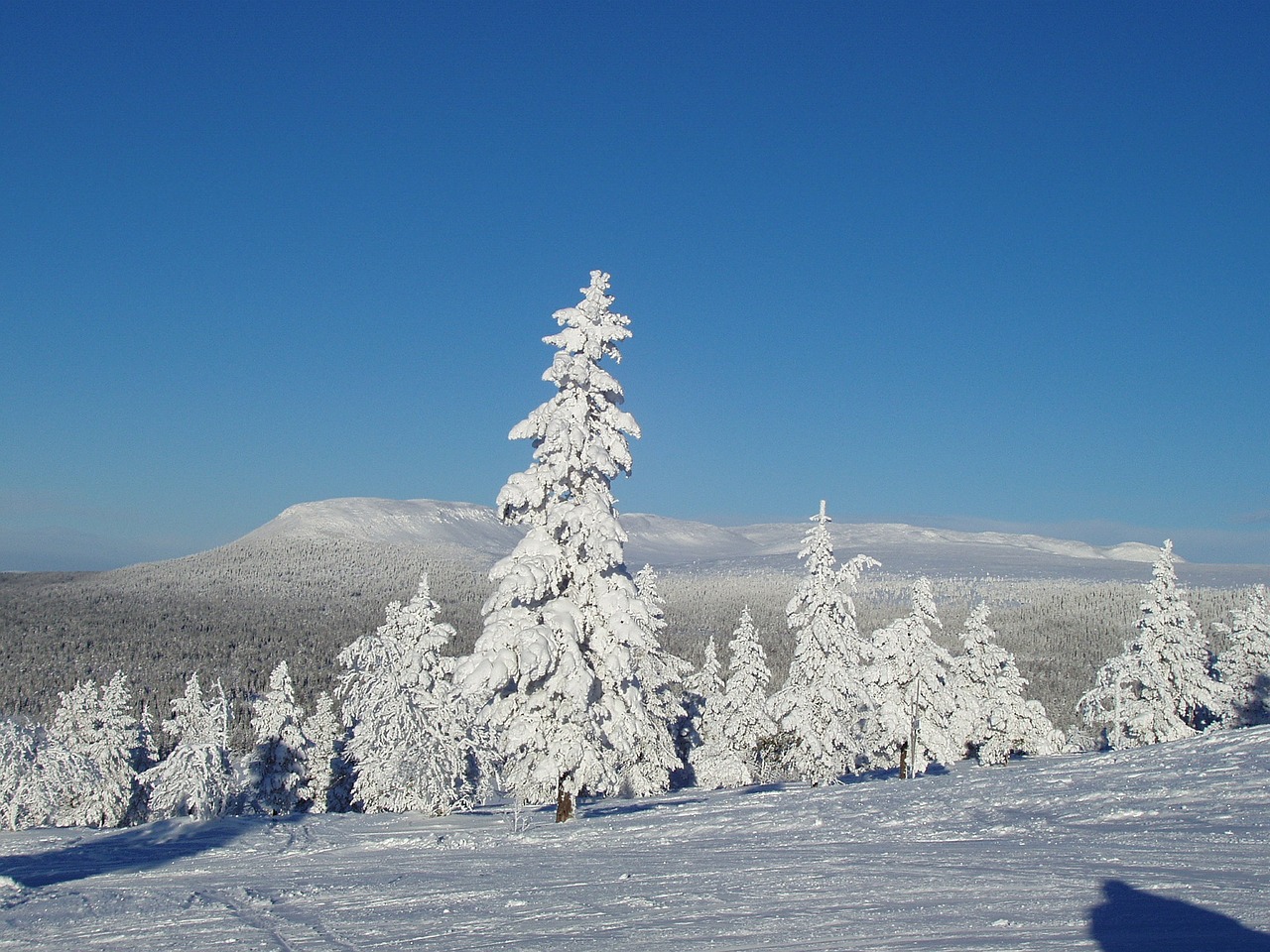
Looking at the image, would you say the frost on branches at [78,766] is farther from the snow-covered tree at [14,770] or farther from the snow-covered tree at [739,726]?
the snow-covered tree at [739,726]

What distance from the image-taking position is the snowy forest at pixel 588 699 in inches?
899

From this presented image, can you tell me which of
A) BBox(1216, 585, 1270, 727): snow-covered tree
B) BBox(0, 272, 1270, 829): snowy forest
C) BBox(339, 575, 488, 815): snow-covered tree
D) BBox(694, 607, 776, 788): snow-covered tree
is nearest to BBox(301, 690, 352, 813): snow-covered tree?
BBox(0, 272, 1270, 829): snowy forest

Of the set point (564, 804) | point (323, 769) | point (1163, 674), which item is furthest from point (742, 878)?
point (323, 769)

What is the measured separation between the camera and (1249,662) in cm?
4909

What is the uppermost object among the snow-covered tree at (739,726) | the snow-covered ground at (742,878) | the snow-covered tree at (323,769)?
the snow-covered ground at (742,878)

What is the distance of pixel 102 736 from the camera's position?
5662 cm

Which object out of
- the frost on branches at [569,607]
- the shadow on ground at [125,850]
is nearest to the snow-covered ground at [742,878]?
the shadow on ground at [125,850]

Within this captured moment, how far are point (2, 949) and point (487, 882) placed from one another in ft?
21.3

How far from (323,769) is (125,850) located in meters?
36.1

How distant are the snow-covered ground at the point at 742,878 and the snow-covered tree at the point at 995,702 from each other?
81.1 ft

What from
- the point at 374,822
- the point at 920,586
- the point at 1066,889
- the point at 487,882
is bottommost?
the point at 374,822

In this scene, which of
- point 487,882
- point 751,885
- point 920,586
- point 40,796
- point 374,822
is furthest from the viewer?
point 40,796

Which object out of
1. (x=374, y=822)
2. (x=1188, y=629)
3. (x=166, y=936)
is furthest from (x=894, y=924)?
(x=1188, y=629)

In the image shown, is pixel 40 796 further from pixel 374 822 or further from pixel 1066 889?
pixel 1066 889
